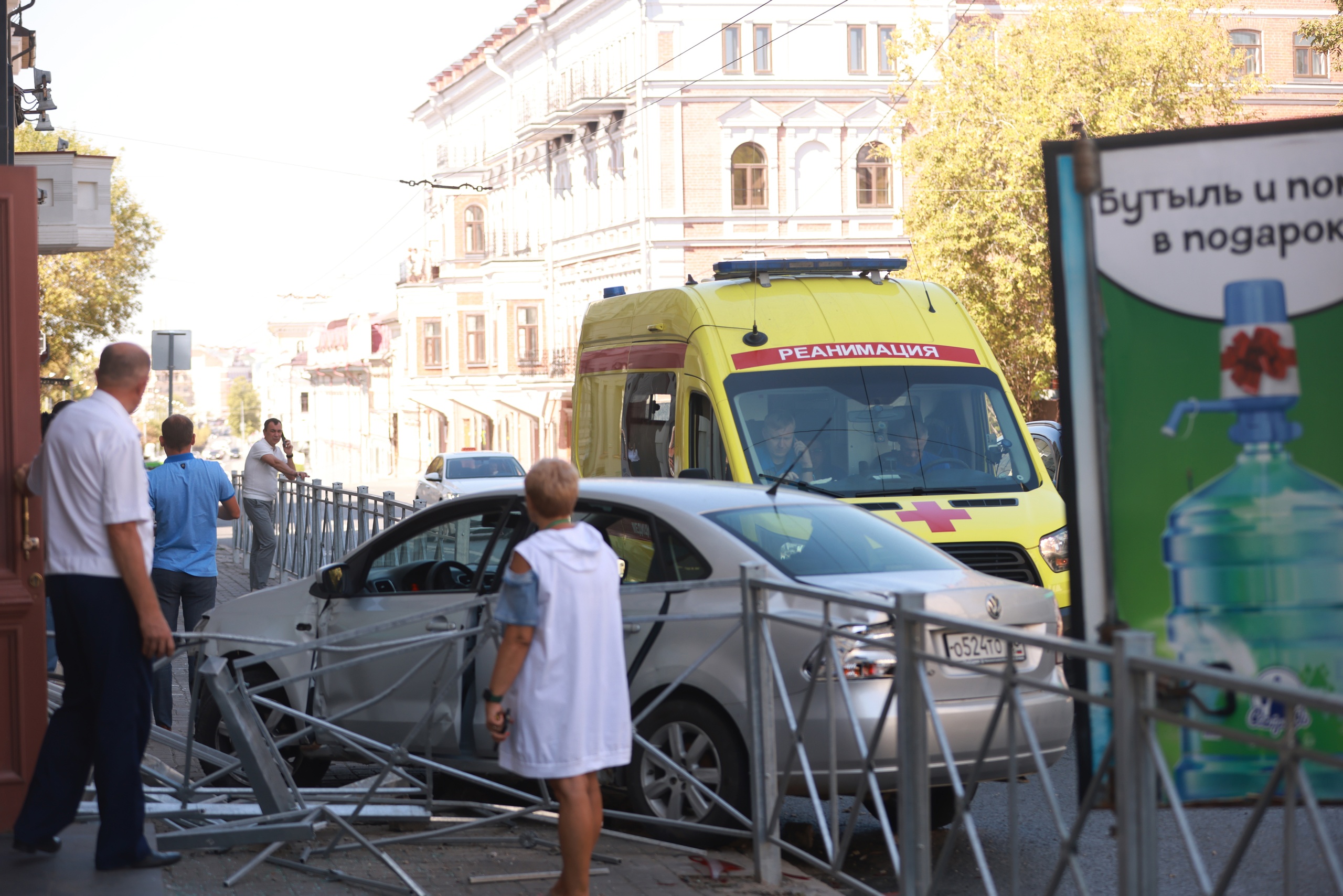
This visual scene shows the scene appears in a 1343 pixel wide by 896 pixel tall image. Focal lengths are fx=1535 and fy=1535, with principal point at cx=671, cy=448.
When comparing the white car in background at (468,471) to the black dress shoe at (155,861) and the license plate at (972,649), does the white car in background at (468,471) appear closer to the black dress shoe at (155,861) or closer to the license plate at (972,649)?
the license plate at (972,649)

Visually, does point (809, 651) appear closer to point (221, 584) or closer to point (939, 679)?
point (939, 679)

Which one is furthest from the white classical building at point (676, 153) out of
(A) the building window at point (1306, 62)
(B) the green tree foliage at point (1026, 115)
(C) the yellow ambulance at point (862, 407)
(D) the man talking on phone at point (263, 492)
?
(C) the yellow ambulance at point (862, 407)

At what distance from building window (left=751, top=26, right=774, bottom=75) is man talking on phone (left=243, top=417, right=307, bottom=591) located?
1247 inches

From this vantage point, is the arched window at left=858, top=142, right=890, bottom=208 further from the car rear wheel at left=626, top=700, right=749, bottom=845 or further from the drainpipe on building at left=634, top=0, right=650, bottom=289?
the car rear wheel at left=626, top=700, right=749, bottom=845

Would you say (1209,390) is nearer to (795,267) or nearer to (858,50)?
(795,267)

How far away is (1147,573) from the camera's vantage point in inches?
153

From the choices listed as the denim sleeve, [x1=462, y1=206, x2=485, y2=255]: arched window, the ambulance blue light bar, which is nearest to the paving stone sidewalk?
the denim sleeve

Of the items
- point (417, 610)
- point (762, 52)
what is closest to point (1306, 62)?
point (762, 52)

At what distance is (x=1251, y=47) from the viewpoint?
4703 centimetres

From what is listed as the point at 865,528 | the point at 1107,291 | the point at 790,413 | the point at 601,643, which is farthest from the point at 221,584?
the point at 1107,291

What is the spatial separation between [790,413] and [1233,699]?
22.3ft

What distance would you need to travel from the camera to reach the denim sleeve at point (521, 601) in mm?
4914

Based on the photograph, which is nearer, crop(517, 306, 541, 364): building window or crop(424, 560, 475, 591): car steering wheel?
crop(424, 560, 475, 591): car steering wheel

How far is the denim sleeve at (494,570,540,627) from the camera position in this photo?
491cm
